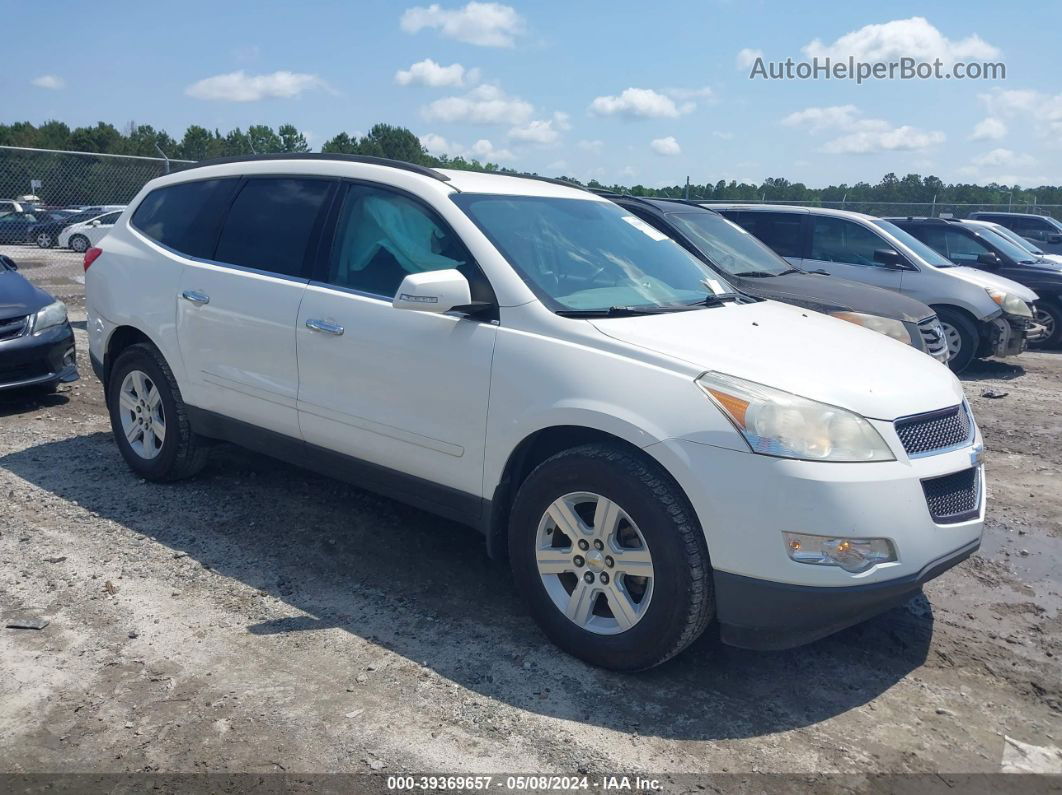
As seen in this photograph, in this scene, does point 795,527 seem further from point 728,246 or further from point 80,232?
point 80,232

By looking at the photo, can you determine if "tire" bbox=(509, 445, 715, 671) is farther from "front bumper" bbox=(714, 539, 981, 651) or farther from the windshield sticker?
the windshield sticker

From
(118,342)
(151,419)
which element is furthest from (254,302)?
(118,342)

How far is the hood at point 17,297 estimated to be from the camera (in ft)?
23.8

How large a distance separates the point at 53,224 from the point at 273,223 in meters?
22.5

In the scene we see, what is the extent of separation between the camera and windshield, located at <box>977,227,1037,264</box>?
1290cm

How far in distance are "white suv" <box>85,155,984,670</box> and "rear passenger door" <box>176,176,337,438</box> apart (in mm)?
13

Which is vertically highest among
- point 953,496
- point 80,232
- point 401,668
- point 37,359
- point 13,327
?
point 953,496

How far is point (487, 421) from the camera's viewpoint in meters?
→ 3.82

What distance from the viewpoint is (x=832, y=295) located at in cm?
794

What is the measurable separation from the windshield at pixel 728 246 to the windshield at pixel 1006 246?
581 centimetres

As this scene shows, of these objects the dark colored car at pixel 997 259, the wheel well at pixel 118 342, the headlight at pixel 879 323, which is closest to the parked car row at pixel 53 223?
the wheel well at pixel 118 342

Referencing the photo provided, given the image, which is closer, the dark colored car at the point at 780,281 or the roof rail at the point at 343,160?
the roof rail at the point at 343,160

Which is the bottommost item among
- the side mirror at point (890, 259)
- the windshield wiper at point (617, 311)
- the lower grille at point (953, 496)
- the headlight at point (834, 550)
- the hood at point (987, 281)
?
the headlight at point (834, 550)

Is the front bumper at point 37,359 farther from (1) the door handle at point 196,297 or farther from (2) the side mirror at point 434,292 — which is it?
(2) the side mirror at point 434,292
